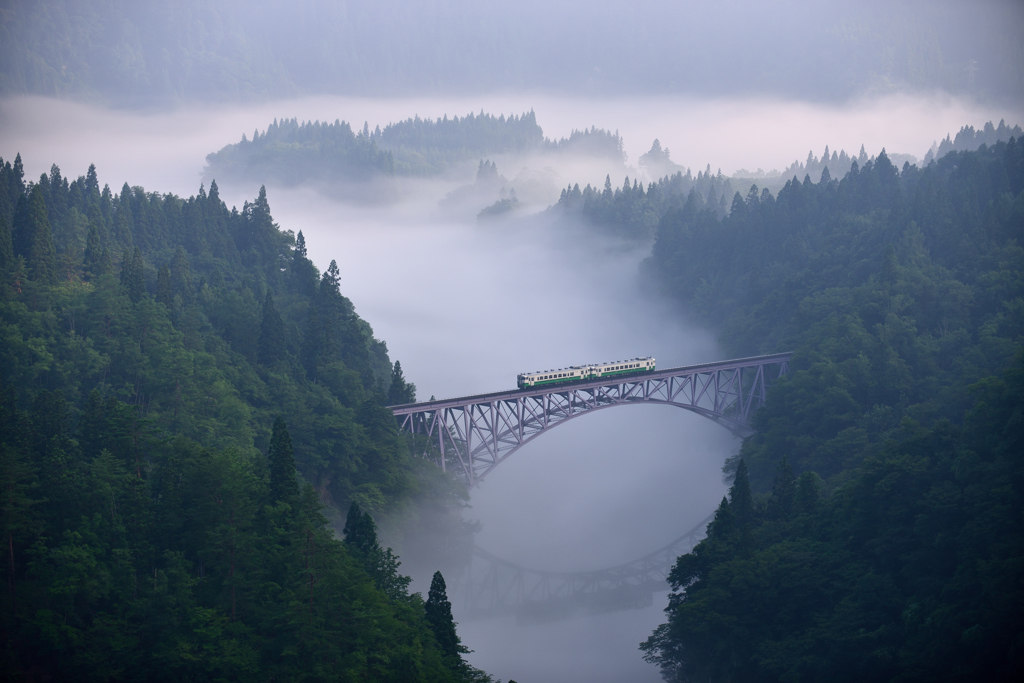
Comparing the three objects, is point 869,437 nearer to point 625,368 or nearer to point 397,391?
point 625,368

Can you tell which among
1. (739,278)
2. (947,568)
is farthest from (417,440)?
(739,278)

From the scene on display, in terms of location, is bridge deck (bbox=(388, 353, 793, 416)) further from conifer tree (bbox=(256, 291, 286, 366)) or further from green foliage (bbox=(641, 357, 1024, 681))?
green foliage (bbox=(641, 357, 1024, 681))

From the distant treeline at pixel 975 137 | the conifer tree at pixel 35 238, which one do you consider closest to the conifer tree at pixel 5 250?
the conifer tree at pixel 35 238

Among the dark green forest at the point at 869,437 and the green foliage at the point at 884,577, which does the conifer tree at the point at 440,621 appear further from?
the dark green forest at the point at 869,437

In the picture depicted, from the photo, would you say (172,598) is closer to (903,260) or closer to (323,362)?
(323,362)

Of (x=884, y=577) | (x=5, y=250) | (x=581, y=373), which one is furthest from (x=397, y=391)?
(x=884, y=577)

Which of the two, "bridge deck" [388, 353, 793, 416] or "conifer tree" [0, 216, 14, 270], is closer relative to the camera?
"conifer tree" [0, 216, 14, 270]

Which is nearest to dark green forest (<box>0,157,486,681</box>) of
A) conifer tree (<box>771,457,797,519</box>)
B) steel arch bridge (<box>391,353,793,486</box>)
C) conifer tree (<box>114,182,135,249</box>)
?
steel arch bridge (<box>391,353,793,486</box>)
